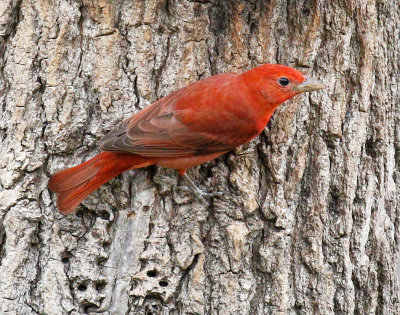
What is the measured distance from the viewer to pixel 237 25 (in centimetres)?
367

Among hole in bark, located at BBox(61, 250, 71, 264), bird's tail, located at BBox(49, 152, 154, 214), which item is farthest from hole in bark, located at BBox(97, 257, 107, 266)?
bird's tail, located at BBox(49, 152, 154, 214)

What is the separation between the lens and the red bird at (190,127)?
3537 mm

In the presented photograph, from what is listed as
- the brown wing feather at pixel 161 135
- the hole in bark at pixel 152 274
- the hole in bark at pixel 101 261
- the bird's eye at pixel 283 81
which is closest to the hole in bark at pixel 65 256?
the hole in bark at pixel 101 261

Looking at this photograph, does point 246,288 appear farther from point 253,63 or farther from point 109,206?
point 253,63

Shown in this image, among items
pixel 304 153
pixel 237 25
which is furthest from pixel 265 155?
pixel 237 25

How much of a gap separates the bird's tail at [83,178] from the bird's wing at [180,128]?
10 centimetres

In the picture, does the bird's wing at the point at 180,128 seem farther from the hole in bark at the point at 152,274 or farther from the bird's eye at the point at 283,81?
the hole in bark at the point at 152,274

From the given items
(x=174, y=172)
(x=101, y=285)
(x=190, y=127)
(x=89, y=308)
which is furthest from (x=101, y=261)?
(x=190, y=127)

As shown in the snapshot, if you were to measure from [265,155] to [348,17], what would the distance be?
90 cm

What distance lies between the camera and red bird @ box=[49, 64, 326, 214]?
3.54m

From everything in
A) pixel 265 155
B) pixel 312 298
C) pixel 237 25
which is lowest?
pixel 312 298

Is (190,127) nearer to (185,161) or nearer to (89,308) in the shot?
(185,161)

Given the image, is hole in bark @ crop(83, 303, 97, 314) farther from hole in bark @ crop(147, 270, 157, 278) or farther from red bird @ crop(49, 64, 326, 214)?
red bird @ crop(49, 64, 326, 214)

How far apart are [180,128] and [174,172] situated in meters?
0.25
